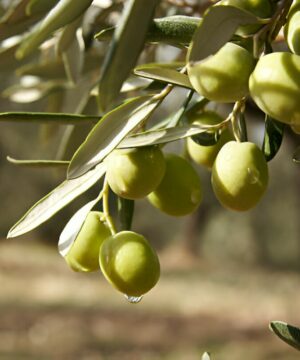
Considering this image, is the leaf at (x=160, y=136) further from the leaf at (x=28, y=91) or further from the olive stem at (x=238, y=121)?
the leaf at (x=28, y=91)

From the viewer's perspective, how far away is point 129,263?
22.0 inches

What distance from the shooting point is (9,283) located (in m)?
9.85

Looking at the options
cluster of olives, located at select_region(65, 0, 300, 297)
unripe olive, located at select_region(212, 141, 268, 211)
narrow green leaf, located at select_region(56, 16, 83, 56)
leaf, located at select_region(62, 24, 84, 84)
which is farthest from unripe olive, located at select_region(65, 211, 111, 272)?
leaf, located at select_region(62, 24, 84, 84)

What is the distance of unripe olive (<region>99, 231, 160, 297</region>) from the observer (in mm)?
558

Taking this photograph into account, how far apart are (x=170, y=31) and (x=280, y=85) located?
0.16 meters

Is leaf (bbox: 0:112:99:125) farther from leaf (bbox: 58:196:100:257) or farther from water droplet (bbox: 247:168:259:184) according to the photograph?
water droplet (bbox: 247:168:259:184)

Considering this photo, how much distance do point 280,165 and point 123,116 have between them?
32.4 ft

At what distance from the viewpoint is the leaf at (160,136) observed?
534 mm

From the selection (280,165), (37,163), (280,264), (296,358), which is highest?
(37,163)

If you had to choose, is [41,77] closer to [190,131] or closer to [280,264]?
[190,131]

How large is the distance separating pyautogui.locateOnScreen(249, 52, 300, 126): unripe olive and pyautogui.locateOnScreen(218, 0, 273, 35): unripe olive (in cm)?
7

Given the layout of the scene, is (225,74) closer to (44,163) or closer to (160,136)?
(160,136)

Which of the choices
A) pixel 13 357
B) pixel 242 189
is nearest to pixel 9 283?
pixel 13 357

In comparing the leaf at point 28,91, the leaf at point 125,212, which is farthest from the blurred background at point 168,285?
the leaf at point 125,212
